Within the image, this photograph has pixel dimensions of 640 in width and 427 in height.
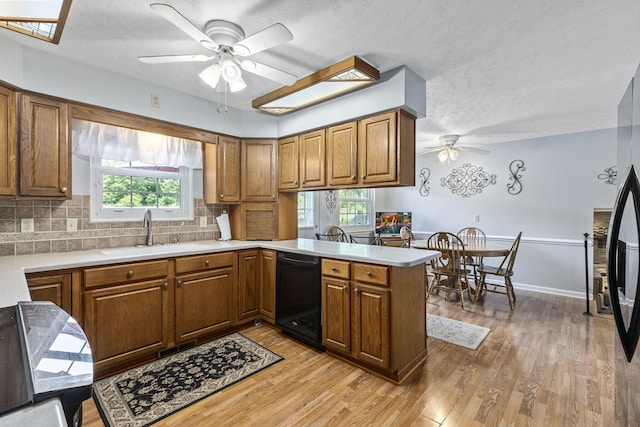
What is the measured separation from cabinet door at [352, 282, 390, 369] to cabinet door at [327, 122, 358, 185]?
3.47ft

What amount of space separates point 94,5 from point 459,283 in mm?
4339

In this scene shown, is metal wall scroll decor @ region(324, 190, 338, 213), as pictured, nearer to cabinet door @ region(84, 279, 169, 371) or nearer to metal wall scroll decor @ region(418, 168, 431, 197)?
metal wall scroll decor @ region(418, 168, 431, 197)

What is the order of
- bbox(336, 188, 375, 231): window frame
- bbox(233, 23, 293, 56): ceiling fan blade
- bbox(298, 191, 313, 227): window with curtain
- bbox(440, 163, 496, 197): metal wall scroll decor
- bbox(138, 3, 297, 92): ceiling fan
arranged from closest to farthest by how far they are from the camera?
bbox(233, 23, 293, 56): ceiling fan blade < bbox(138, 3, 297, 92): ceiling fan < bbox(298, 191, 313, 227): window with curtain < bbox(440, 163, 496, 197): metal wall scroll decor < bbox(336, 188, 375, 231): window frame

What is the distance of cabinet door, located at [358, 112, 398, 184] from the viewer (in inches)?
100

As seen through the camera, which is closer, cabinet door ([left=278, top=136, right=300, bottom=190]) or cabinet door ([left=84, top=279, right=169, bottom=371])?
cabinet door ([left=84, top=279, right=169, bottom=371])

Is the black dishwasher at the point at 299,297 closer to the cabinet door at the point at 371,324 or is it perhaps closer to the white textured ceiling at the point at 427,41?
the cabinet door at the point at 371,324

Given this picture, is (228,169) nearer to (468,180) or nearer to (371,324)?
(371,324)

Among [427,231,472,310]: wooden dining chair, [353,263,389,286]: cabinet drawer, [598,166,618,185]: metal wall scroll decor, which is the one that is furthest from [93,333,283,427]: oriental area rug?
[598,166,618,185]: metal wall scroll decor

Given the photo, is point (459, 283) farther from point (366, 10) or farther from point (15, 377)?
point (15, 377)

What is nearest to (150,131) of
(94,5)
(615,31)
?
(94,5)

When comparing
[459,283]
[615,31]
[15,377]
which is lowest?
[459,283]

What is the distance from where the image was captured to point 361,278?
230 cm

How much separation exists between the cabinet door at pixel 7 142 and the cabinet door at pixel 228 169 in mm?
1558

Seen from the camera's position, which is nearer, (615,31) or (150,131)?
(615,31)
